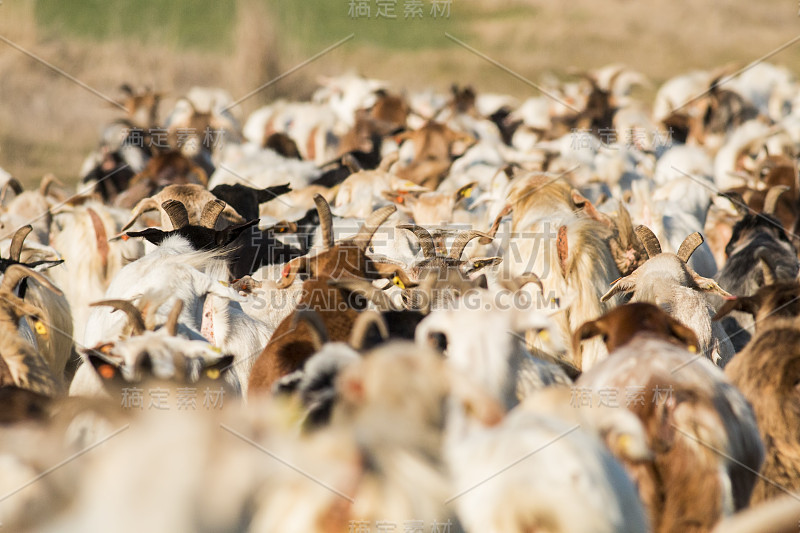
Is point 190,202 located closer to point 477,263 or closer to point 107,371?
point 477,263

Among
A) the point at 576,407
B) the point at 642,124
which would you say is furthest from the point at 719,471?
the point at 642,124

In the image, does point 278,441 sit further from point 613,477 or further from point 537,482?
point 613,477

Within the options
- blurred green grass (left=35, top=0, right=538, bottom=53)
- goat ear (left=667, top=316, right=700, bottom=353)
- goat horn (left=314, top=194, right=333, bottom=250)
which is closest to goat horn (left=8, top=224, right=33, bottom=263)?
goat horn (left=314, top=194, right=333, bottom=250)

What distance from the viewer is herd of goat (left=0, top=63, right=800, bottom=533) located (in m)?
3.96

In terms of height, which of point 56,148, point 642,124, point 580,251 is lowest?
point 56,148

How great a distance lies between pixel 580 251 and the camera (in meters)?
8.00

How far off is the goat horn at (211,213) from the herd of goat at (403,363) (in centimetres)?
1

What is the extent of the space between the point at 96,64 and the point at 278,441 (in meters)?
28.1

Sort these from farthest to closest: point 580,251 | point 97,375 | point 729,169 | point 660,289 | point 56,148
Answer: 1. point 56,148
2. point 729,169
3. point 580,251
4. point 660,289
5. point 97,375

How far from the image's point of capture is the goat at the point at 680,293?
284 inches

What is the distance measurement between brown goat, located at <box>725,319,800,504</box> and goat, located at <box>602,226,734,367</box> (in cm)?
143

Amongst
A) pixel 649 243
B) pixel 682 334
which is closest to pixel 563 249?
pixel 649 243

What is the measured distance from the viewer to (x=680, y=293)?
7301 millimetres

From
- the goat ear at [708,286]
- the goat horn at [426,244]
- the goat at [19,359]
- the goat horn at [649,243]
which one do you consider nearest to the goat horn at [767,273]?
the goat horn at [649,243]
